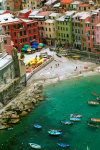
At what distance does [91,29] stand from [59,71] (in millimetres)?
25162

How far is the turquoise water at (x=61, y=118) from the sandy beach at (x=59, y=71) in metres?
4.83

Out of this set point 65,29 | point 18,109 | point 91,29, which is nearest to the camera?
point 18,109

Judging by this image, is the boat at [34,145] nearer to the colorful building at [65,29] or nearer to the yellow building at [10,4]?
the colorful building at [65,29]

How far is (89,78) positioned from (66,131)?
35674mm

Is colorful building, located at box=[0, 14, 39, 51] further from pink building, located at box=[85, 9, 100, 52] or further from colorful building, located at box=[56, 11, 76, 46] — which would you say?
pink building, located at box=[85, 9, 100, 52]

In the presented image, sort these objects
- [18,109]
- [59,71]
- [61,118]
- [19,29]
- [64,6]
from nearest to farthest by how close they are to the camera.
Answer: [61,118] → [18,109] → [59,71] → [19,29] → [64,6]

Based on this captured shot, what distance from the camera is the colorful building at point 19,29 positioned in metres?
152

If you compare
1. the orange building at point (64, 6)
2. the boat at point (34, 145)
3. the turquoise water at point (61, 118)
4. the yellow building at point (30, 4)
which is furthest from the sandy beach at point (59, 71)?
the yellow building at point (30, 4)

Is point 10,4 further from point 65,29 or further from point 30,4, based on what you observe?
point 65,29

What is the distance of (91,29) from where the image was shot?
142750 mm

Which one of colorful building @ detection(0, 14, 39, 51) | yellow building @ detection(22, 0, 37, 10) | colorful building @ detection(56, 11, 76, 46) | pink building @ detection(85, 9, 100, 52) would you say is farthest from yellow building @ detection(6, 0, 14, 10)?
pink building @ detection(85, 9, 100, 52)

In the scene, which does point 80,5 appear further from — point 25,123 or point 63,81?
point 25,123

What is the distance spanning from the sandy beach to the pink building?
31.2 feet

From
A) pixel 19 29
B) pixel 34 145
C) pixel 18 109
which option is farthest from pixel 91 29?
pixel 34 145
